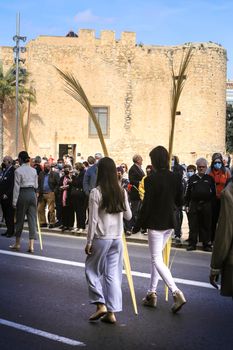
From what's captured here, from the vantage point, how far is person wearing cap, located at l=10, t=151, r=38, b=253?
457 inches

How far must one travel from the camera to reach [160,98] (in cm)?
4269

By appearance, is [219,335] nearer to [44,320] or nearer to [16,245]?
[44,320]

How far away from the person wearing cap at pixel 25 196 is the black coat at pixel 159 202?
15.7 ft

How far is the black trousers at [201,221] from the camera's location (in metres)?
12.4

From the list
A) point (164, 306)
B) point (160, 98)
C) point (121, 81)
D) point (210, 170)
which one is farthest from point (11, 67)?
point (164, 306)

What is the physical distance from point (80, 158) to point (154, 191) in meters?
34.5

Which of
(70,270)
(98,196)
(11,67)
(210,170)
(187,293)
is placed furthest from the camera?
(11,67)

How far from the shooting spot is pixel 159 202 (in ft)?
23.8

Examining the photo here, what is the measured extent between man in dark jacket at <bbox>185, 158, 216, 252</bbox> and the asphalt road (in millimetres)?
2111

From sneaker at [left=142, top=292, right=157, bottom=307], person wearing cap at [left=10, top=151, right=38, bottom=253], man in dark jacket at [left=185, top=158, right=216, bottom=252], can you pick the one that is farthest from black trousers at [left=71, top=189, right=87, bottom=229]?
sneaker at [left=142, top=292, right=157, bottom=307]

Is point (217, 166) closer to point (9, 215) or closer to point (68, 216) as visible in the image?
point (68, 216)

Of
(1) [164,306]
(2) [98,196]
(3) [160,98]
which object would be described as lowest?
(1) [164,306]

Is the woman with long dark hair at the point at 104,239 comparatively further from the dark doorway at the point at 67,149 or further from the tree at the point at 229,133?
the tree at the point at 229,133

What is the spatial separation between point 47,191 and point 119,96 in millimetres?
26389
